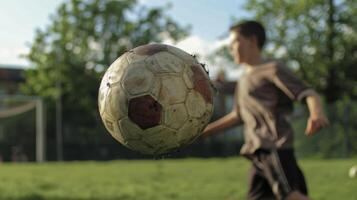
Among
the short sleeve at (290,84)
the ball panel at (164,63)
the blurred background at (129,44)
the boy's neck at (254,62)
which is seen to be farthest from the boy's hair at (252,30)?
the blurred background at (129,44)

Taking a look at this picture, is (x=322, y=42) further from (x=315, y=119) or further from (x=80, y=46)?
(x=315, y=119)

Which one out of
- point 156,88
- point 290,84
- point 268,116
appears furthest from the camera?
point 268,116

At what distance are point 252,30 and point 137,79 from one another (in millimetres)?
1896

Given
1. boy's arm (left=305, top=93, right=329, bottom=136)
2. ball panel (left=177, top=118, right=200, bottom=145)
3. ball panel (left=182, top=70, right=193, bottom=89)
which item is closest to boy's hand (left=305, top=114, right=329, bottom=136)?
boy's arm (left=305, top=93, right=329, bottom=136)

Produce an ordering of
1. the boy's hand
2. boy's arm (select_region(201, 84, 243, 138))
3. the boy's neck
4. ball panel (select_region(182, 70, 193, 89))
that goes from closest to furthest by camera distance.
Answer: ball panel (select_region(182, 70, 193, 89)) < the boy's hand < the boy's neck < boy's arm (select_region(201, 84, 243, 138))

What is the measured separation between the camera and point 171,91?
3.79m

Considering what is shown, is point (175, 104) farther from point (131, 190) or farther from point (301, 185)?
point (131, 190)

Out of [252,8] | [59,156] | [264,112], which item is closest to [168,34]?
[252,8]

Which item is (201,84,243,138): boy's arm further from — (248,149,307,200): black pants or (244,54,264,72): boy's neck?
(248,149,307,200): black pants

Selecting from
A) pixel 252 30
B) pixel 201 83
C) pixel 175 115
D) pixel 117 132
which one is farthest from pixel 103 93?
pixel 252 30

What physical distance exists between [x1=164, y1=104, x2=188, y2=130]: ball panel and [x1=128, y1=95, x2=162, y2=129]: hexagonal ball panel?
50mm

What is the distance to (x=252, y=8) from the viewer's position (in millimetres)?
48156

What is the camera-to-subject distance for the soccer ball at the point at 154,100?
379 cm

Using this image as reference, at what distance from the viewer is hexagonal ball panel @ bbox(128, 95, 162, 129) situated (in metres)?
3.78
